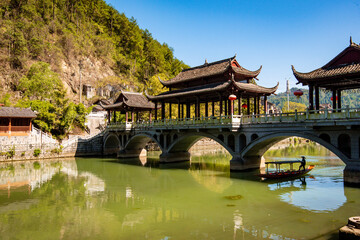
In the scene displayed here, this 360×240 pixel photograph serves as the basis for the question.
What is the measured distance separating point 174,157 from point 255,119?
14.5 m

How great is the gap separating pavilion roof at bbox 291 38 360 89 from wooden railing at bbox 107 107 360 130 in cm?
238

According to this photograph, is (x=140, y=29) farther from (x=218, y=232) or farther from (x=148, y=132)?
(x=218, y=232)

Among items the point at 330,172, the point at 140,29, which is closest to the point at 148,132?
the point at 330,172

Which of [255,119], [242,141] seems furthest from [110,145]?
[255,119]

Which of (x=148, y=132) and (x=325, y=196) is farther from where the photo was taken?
(x=148, y=132)

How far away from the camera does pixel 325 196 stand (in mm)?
18312

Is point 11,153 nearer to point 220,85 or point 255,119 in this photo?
point 220,85

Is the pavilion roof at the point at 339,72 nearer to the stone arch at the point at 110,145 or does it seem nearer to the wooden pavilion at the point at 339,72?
the wooden pavilion at the point at 339,72

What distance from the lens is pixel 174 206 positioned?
1750cm

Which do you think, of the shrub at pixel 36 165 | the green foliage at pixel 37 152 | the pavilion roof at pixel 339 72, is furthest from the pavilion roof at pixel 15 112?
the pavilion roof at pixel 339 72

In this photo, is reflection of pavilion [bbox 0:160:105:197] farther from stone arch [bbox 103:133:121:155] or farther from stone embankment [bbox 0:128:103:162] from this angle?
stone arch [bbox 103:133:121:155]

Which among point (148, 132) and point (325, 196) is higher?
point (148, 132)

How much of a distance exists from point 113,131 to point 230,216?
32927mm

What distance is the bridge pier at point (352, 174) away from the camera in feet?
61.8
